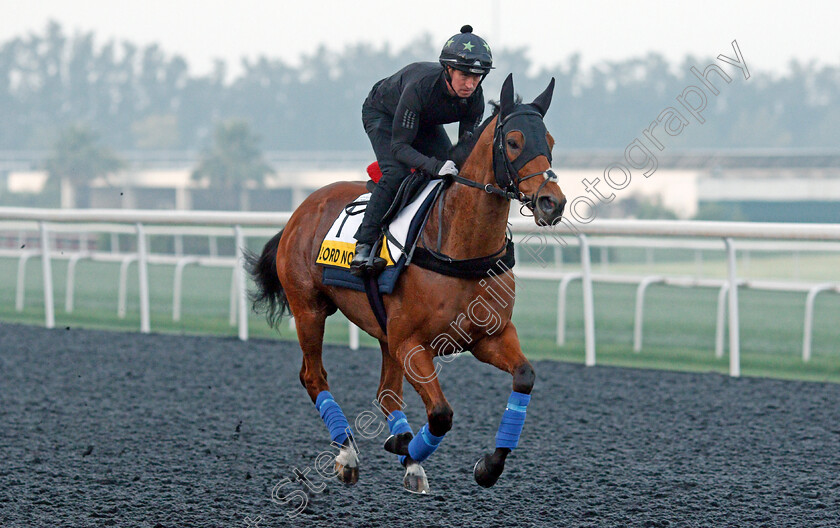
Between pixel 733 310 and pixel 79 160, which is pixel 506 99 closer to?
pixel 733 310

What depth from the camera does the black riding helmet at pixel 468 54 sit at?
4004 millimetres

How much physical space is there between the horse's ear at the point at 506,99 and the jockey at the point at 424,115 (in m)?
0.29

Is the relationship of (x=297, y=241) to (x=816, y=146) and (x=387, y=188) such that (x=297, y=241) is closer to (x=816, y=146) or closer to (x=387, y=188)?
(x=387, y=188)

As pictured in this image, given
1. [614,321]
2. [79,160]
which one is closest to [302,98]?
[79,160]

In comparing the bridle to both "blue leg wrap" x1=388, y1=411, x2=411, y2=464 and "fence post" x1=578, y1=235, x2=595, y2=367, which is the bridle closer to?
"blue leg wrap" x1=388, y1=411, x2=411, y2=464

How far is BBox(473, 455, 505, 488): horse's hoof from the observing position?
156 inches

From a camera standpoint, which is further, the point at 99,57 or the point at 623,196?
the point at 99,57

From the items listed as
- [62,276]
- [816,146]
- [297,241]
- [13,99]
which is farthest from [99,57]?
[297,241]

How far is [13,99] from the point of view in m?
88.6

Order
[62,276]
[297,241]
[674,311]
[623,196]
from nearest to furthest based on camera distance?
1. [297,241]
2. [674,311]
3. [62,276]
4. [623,196]

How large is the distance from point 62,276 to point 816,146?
238 feet

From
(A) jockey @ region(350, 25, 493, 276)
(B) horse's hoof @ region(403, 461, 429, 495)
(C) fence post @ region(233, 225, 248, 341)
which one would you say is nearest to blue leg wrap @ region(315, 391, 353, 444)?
(B) horse's hoof @ region(403, 461, 429, 495)

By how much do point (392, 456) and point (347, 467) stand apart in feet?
1.99

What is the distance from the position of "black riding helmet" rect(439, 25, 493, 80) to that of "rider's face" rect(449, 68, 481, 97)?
0.03 meters
